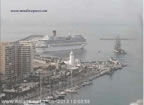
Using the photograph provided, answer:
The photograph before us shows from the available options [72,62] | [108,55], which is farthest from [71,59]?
[108,55]

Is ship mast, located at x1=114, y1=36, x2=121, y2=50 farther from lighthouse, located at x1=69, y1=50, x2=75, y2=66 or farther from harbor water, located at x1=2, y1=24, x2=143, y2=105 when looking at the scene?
lighthouse, located at x1=69, y1=50, x2=75, y2=66

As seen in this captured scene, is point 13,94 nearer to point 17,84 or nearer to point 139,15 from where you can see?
point 17,84

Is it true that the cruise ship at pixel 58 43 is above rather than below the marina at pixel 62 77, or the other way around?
above

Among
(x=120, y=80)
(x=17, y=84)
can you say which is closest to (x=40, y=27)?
(x=17, y=84)

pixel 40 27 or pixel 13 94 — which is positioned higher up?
pixel 40 27

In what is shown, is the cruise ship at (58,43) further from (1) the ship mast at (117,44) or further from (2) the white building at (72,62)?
(1) the ship mast at (117,44)

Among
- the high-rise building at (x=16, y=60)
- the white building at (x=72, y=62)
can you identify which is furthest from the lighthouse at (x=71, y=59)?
the high-rise building at (x=16, y=60)

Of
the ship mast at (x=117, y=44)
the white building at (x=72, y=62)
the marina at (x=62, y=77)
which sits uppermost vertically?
the ship mast at (x=117, y=44)
